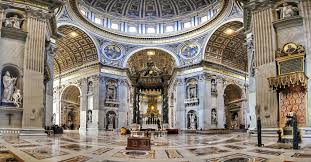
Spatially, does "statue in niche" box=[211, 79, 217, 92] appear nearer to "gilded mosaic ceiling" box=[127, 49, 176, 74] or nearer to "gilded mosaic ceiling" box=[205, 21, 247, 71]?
"gilded mosaic ceiling" box=[205, 21, 247, 71]

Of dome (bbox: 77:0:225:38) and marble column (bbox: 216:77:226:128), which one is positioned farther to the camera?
dome (bbox: 77:0:225:38)

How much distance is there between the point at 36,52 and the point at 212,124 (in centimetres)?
2194

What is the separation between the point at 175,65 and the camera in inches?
1406

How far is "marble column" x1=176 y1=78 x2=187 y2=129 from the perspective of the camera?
110ft

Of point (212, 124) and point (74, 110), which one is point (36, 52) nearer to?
point (212, 124)

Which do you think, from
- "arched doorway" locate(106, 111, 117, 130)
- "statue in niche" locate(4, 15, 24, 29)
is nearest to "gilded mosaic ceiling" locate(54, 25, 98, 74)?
"arched doorway" locate(106, 111, 117, 130)

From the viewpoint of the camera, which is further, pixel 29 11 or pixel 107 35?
pixel 107 35

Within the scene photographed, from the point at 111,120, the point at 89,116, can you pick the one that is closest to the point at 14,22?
the point at 89,116

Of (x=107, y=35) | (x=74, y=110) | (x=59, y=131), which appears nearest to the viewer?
(x=59, y=131)

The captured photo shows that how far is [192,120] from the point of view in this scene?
32.8 meters

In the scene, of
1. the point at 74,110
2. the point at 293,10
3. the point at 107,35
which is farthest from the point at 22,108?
the point at 74,110

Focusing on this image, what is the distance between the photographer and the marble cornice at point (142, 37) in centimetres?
2884

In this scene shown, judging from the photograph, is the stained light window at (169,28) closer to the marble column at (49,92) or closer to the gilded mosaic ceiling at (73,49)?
the gilded mosaic ceiling at (73,49)

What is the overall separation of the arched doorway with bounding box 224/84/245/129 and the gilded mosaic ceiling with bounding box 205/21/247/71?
9.85 ft
